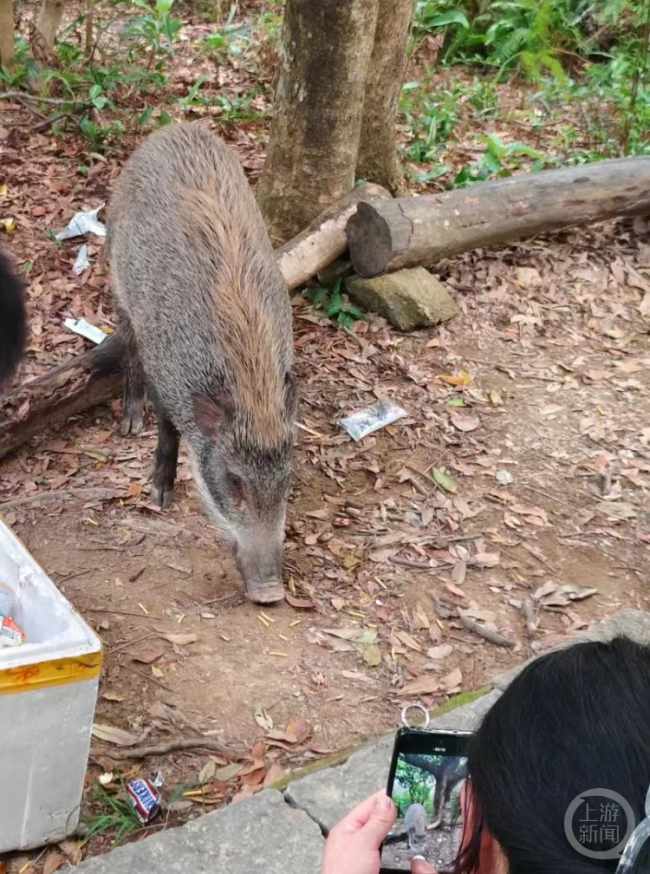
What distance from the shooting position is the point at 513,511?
4621 mm

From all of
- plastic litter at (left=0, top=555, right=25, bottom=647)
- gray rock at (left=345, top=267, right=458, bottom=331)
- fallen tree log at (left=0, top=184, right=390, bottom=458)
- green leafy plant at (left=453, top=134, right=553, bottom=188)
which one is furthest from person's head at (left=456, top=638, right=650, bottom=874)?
green leafy plant at (left=453, top=134, right=553, bottom=188)

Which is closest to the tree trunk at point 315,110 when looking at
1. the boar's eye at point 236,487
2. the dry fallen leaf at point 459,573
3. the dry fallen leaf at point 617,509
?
the boar's eye at point 236,487

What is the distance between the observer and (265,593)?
13.1 ft

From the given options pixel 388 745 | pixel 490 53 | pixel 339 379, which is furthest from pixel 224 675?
pixel 490 53

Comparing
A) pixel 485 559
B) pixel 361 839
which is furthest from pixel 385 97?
pixel 361 839

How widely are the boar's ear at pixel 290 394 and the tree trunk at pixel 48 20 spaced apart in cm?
481

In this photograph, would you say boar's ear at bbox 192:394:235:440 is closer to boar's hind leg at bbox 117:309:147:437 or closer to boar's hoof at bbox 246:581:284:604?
boar's hoof at bbox 246:581:284:604

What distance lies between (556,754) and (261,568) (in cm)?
291

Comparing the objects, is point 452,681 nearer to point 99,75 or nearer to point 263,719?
point 263,719

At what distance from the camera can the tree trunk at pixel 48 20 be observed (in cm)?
754

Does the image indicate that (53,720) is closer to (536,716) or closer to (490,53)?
(536,716)

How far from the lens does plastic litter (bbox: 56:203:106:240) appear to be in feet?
20.8

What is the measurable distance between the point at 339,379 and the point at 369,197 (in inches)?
51.6

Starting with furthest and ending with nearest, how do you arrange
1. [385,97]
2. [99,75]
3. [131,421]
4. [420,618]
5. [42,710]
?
[99,75] < [385,97] < [131,421] < [420,618] < [42,710]
